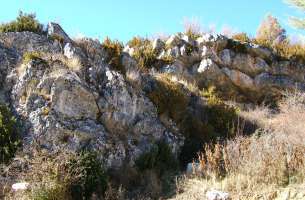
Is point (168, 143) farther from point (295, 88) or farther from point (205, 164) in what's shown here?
point (295, 88)

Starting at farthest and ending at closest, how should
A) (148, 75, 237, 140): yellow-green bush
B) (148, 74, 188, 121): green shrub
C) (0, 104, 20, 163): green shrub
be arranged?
(148, 75, 237, 140): yellow-green bush
(148, 74, 188, 121): green shrub
(0, 104, 20, 163): green shrub

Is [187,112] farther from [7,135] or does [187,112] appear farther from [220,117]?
[7,135]

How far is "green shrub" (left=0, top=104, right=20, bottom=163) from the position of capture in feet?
29.1

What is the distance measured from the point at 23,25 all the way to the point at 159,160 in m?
5.23

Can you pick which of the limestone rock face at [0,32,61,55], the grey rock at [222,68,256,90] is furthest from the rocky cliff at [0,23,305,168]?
the grey rock at [222,68,256,90]

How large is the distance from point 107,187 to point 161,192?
1.10 metres

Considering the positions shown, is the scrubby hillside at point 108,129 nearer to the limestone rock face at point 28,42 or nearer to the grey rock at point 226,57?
the limestone rock face at point 28,42

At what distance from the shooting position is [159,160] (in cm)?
1050

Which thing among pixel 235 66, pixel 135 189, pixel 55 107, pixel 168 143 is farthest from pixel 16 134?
pixel 235 66

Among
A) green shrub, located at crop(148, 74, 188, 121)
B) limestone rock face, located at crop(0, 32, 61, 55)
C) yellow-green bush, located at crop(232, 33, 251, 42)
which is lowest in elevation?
green shrub, located at crop(148, 74, 188, 121)

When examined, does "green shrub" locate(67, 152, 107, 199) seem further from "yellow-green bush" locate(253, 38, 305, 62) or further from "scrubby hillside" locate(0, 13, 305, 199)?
"yellow-green bush" locate(253, 38, 305, 62)

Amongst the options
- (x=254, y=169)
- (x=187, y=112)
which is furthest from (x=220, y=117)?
(x=254, y=169)

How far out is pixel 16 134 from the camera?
368 inches

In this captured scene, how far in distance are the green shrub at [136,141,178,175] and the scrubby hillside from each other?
0.02m
